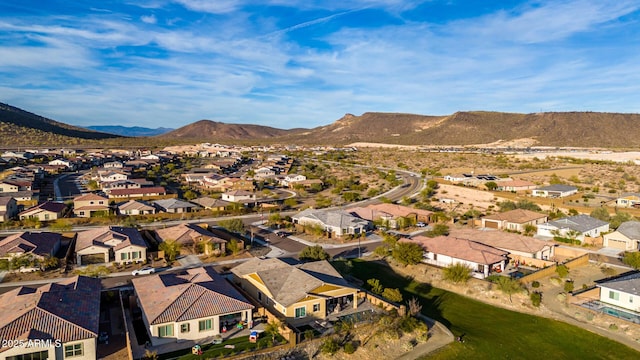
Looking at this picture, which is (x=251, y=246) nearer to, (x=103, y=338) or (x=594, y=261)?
(x=103, y=338)

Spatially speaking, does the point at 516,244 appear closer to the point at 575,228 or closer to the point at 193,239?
the point at 575,228

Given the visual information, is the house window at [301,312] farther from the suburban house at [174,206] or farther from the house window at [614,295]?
the suburban house at [174,206]

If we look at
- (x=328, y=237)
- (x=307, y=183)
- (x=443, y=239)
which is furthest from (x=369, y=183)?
(x=443, y=239)

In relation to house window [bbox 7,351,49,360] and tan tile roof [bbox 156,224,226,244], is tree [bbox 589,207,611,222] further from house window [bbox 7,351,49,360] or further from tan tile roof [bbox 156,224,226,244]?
house window [bbox 7,351,49,360]

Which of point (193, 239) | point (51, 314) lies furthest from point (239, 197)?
point (51, 314)

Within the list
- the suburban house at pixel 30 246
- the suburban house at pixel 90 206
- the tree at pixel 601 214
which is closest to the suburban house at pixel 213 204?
the suburban house at pixel 90 206
